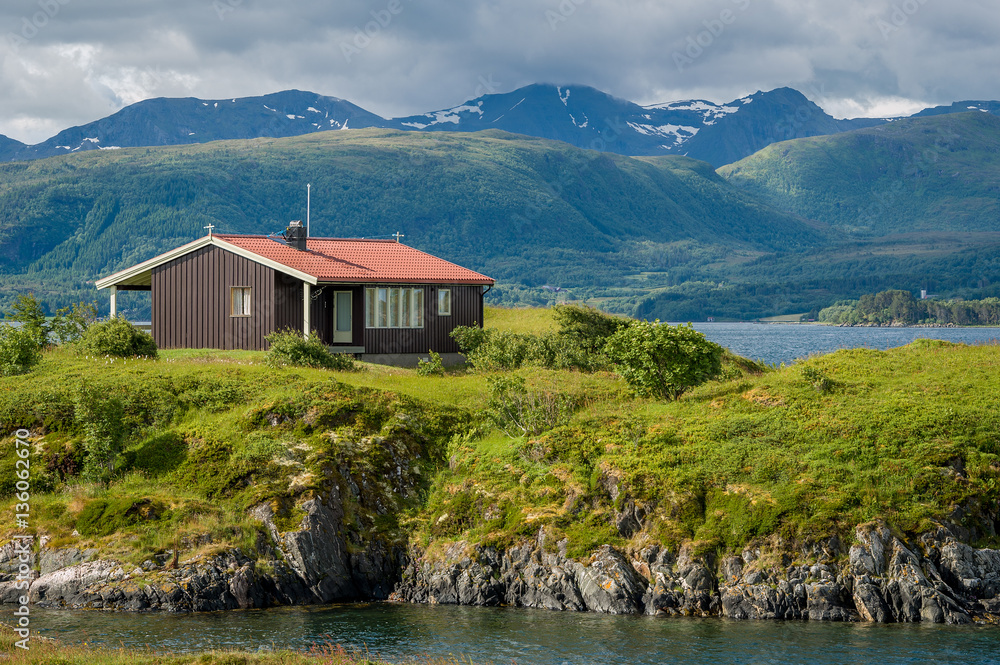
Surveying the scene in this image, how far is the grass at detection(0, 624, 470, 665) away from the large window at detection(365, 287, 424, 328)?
26600 mm

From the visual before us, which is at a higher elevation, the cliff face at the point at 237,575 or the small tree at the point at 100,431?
the small tree at the point at 100,431

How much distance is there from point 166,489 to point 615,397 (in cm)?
1379

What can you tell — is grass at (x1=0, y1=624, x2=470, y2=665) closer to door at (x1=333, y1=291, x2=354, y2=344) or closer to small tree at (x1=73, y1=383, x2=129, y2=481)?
small tree at (x1=73, y1=383, x2=129, y2=481)

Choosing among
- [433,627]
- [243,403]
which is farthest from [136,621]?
[243,403]

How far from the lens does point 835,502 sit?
22734 mm

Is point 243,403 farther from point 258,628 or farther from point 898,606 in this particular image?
Answer: point 898,606

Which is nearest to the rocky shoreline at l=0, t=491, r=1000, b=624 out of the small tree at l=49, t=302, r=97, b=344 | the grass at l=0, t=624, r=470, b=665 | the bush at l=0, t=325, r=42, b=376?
the grass at l=0, t=624, r=470, b=665

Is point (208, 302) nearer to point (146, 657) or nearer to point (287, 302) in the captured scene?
point (287, 302)

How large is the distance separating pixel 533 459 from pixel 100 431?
39.4 feet

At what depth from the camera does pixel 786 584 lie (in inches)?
856

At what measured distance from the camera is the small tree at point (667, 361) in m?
30.1

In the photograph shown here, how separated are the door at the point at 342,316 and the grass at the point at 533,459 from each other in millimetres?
11961

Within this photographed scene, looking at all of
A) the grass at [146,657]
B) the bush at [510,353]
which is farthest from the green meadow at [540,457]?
the bush at [510,353]

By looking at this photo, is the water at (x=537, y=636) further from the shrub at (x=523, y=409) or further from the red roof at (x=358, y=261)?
the red roof at (x=358, y=261)
